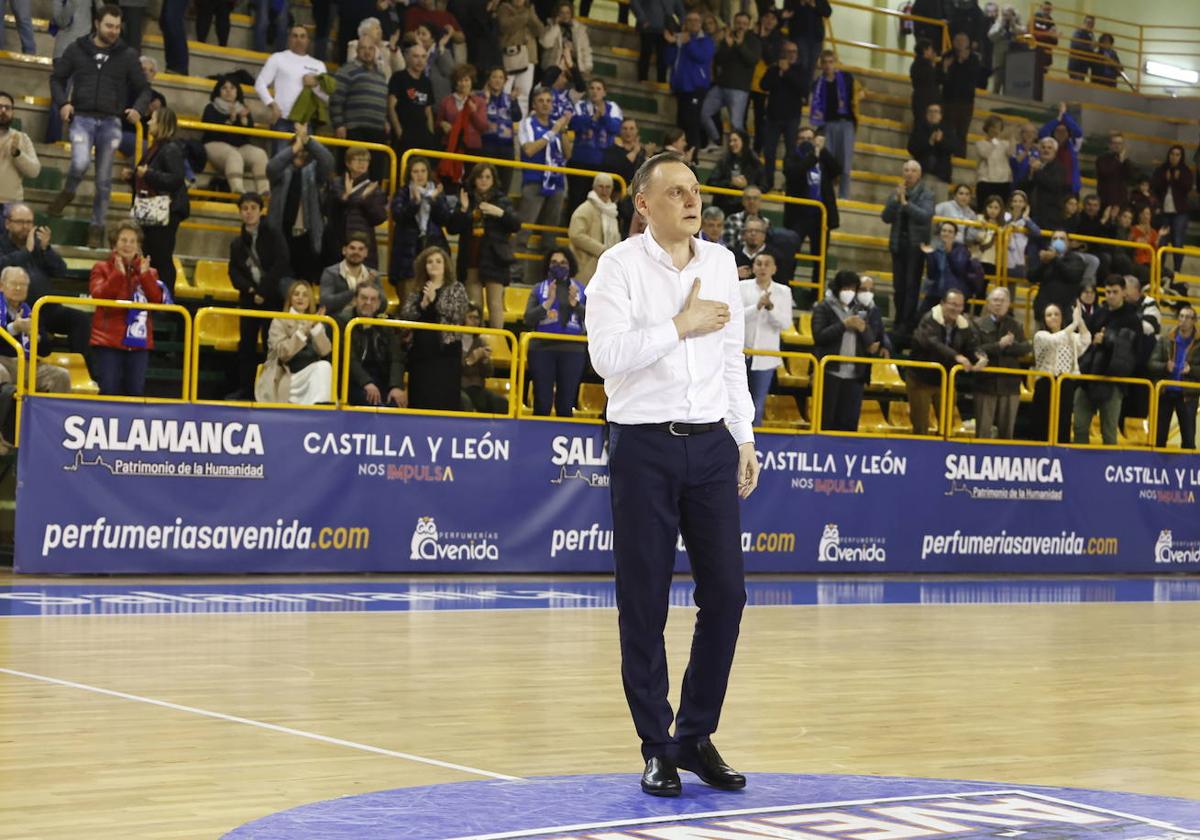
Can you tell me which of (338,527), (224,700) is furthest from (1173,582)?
(224,700)

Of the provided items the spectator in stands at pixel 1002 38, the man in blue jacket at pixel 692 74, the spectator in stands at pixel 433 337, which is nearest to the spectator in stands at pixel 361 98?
the spectator in stands at pixel 433 337

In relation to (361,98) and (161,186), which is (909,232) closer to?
(361,98)

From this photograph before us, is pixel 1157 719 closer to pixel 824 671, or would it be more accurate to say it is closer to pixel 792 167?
pixel 824 671

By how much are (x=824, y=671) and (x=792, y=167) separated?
42.1 ft

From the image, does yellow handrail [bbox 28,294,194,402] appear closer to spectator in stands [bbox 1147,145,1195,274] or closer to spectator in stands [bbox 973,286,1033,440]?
spectator in stands [bbox 973,286,1033,440]

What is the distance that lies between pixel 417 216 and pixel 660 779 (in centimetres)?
1174

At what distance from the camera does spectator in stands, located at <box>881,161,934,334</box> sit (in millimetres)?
20766

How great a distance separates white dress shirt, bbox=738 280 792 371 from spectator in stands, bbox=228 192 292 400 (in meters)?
4.46

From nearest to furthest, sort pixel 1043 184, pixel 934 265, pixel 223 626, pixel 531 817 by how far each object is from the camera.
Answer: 1. pixel 531 817
2. pixel 223 626
3. pixel 934 265
4. pixel 1043 184

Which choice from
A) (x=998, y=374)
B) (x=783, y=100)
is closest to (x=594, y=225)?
(x=998, y=374)

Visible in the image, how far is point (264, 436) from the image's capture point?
15023mm

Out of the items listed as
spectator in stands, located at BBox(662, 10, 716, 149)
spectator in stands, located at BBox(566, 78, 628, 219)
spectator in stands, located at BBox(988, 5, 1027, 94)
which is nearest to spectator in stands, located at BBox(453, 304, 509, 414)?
spectator in stands, located at BBox(566, 78, 628, 219)

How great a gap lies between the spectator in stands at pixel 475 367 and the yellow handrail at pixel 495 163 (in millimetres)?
2310

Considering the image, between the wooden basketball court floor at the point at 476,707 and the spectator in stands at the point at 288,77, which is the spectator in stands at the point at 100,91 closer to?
the spectator in stands at the point at 288,77
